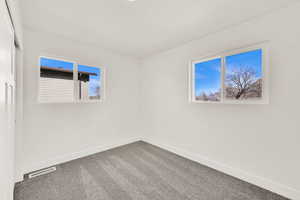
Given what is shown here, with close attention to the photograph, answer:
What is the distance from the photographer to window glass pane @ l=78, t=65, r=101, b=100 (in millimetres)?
2898

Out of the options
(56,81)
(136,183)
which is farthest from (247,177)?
(56,81)

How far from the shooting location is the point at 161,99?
338 centimetres

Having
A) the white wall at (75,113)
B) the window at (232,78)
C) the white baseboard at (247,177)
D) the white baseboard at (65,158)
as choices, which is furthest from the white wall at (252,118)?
the white baseboard at (65,158)

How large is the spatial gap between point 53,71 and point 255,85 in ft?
11.7

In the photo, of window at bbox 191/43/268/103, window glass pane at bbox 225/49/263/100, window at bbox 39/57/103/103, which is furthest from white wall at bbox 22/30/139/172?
window glass pane at bbox 225/49/263/100

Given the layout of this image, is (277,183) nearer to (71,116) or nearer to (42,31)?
(71,116)

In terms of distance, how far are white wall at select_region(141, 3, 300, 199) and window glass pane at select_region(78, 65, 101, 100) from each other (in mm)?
1744

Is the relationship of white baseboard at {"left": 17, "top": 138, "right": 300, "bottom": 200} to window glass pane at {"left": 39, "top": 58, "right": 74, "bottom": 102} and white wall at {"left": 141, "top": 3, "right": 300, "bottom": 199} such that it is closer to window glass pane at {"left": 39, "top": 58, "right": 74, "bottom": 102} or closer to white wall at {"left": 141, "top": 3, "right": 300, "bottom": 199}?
white wall at {"left": 141, "top": 3, "right": 300, "bottom": 199}

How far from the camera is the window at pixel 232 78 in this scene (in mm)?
1974

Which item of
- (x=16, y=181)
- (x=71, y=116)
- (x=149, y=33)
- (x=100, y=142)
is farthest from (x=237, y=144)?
(x=16, y=181)

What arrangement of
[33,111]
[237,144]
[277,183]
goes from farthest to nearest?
1. [33,111]
2. [237,144]
3. [277,183]

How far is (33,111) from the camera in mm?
2279

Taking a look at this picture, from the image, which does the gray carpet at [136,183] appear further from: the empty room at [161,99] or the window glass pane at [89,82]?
the window glass pane at [89,82]

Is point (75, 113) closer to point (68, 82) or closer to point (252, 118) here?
point (68, 82)
